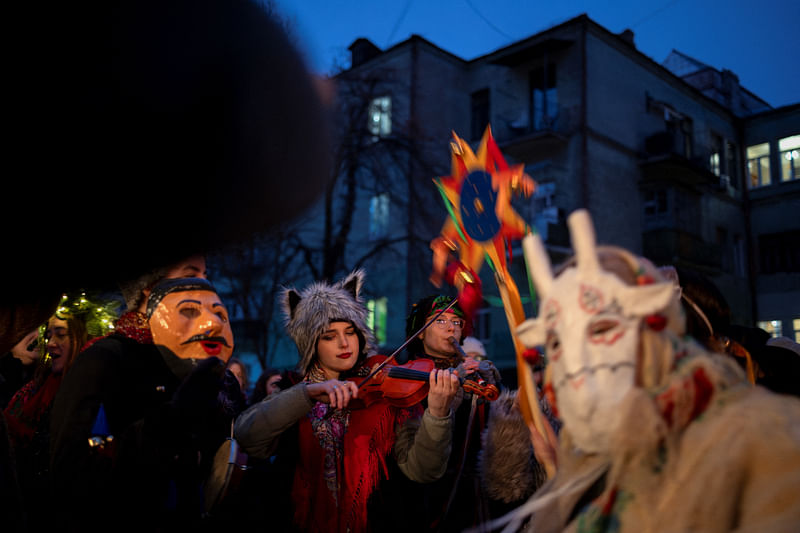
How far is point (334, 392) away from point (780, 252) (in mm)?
20624

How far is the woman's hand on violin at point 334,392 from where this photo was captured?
295cm

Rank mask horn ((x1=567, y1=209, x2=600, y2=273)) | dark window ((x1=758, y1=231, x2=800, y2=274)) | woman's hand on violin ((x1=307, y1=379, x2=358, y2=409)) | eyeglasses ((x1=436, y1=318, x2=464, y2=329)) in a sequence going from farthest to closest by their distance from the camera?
dark window ((x1=758, y1=231, x2=800, y2=274)), eyeglasses ((x1=436, y1=318, x2=464, y2=329)), woman's hand on violin ((x1=307, y1=379, x2=358, y2=409)), mask horn ((x1=567, y1=209, x2=600, y2=273))

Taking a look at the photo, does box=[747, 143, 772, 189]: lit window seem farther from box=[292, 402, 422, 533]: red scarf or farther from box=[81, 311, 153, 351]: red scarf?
box=[81, 311, 153, 351]: red scarf

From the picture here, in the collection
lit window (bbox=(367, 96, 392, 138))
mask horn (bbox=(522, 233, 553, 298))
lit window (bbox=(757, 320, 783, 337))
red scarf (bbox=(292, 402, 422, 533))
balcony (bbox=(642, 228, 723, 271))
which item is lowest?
red scarf (bbox=(292, 402, 422, 533))

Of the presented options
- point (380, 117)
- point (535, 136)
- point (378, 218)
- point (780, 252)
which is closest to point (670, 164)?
point (535, 136)

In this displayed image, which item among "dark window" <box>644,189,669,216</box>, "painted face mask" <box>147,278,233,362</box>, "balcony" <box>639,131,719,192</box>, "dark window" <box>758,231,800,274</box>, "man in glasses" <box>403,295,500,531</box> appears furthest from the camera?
"dark window" <box>644,189,669,216</box>

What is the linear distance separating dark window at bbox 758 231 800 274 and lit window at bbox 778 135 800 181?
174cm

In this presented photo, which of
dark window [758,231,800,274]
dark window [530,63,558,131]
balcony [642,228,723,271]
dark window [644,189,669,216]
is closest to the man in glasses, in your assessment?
dark window [530,63,558,131]

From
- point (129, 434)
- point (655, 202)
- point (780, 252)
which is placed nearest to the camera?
point (129, 434)

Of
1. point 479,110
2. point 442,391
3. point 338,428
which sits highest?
point 479,110

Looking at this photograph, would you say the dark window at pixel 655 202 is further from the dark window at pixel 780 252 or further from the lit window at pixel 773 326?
the lit window at pixel 773 326

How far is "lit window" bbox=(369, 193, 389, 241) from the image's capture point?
58.5ft

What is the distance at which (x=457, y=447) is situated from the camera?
11.3 ft

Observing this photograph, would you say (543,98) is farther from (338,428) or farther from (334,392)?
(334,392)
